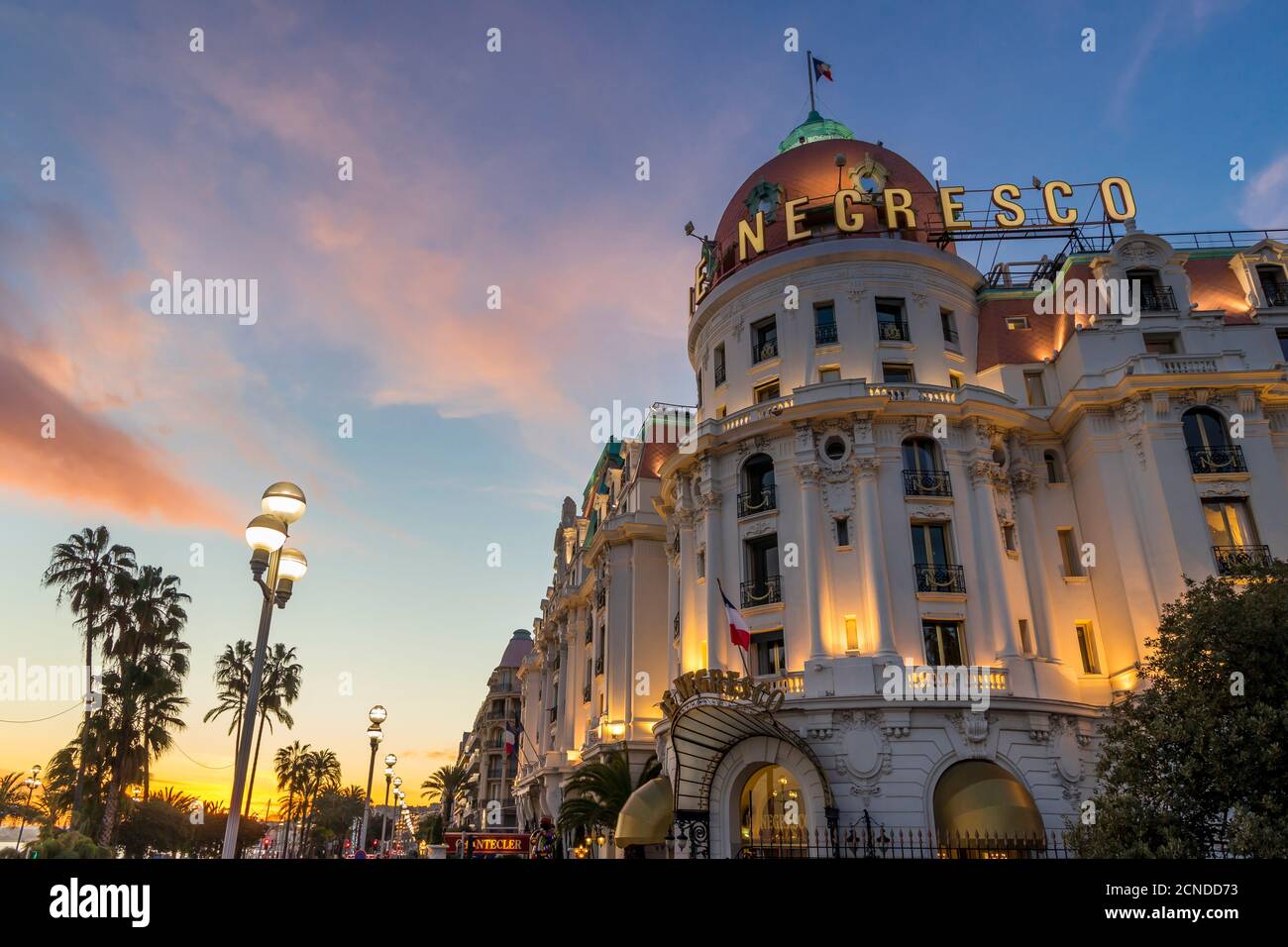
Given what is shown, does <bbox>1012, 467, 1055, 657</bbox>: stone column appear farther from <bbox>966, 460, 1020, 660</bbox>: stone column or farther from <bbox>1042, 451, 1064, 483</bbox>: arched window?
<bbox>1042, 451, 1064, 483</bbox>: arched window

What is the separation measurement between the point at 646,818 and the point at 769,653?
8142 mm

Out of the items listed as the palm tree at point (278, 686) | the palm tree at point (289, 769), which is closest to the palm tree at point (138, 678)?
the palm tree at point (278, 686)

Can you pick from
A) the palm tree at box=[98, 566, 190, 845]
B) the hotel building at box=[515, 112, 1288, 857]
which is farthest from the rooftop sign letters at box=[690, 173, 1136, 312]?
the palm tree at box=[98, 566, 190, 845]

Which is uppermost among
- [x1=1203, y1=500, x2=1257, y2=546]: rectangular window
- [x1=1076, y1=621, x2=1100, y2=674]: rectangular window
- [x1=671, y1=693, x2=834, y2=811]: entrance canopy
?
[x1=1203, y1=500, x2=1257, y2=546]: rectangular window

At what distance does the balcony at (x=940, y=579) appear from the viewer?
1268 inches

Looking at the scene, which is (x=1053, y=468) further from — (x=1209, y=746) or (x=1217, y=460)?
(x=1209, y=746)

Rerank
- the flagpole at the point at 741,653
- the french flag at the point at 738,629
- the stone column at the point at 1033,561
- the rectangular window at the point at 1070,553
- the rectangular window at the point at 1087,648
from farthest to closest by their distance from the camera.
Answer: the rectangular window at the point at 1070,553 < the rectangular window at the point at 1087,648 < the stone column at the point at 1033,561 < the flagpole at the point at 741,653 < the french flag at the point at 738,629

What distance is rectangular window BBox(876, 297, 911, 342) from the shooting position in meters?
36.6

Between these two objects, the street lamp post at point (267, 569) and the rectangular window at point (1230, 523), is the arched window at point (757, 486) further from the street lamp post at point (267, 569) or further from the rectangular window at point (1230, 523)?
the street lamp post at point (267, 569)

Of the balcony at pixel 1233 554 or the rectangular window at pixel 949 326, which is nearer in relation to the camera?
the balcony at pixel 1233 554

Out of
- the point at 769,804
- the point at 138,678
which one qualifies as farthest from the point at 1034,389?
the point at 138,678

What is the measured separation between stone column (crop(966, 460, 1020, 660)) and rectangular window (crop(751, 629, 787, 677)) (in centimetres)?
732

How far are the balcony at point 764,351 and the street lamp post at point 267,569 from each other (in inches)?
1110
